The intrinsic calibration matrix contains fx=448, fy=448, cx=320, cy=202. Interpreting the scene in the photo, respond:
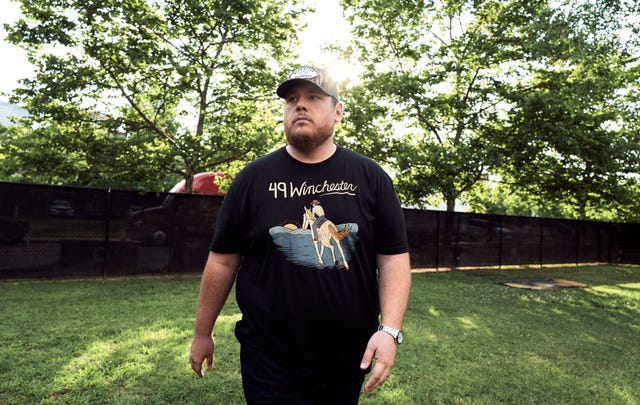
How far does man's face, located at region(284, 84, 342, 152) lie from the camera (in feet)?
6.77

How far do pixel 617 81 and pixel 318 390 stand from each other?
14.8 m

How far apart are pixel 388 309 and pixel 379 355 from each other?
207mm

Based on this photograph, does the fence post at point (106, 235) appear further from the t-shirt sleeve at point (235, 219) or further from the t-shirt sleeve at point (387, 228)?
the t-shirt sleeve at point (387, 228)

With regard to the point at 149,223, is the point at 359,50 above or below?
above

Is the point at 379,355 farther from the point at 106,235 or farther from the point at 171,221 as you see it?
the point at 171,221

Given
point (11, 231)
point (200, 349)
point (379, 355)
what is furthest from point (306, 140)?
point (11, 231)

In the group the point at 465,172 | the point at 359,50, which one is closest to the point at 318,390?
the point at 465,172

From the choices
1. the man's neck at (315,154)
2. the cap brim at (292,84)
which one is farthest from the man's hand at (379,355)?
the cap brim at (292,84)

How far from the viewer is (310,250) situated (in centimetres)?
196

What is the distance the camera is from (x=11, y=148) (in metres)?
10.2

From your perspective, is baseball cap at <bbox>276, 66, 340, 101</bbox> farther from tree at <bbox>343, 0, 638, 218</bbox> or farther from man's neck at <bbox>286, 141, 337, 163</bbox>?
tree at <bbox>343, 0, 638, 218</bbox>

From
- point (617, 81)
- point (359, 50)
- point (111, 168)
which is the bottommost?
point (111, 168)

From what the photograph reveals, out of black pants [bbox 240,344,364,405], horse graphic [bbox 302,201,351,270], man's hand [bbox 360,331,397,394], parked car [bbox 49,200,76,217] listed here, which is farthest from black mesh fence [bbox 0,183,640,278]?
man's hand [bbox 360,331,397,394]

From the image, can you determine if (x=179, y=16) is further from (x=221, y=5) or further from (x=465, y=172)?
(x=465, y=172)
